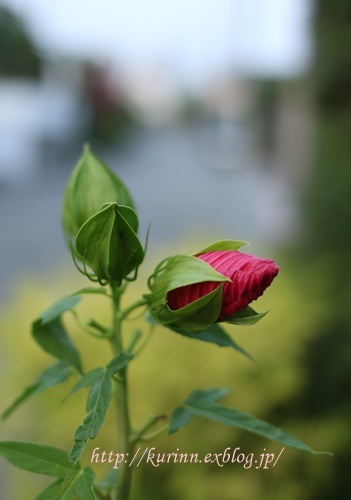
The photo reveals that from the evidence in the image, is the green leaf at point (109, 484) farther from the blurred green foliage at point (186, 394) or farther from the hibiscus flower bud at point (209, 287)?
the blurred green foliage at point (186, 394)

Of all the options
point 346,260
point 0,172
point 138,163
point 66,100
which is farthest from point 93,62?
point 346,260

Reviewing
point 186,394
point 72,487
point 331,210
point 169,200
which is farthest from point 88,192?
point 169,200

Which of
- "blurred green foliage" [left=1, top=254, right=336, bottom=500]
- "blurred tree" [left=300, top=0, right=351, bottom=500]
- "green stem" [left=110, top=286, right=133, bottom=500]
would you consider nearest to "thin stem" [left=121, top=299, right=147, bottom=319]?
"green stem" [left=110, top=286, right=133, bottom=500]

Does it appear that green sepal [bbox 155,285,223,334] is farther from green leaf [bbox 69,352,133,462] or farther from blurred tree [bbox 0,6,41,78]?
blurred tree [bbox 0,6,41,78]

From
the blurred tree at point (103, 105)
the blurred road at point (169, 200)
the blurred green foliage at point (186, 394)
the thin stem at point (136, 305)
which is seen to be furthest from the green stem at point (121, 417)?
the blurred tree at point (103, 105)

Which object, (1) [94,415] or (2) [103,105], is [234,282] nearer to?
(1) [94,415]

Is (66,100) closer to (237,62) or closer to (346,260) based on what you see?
(237,62)
